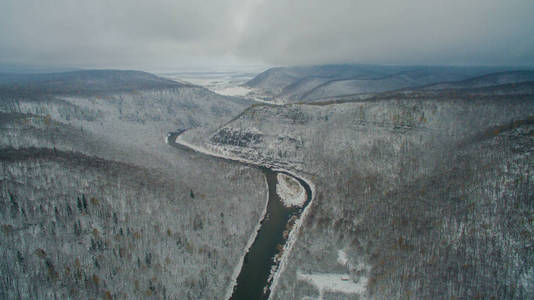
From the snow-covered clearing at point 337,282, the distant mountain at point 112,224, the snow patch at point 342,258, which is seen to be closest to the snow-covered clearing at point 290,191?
the distant mountain at point 112,224

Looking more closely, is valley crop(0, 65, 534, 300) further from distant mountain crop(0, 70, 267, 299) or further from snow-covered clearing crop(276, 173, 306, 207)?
snow-covered clearing crop(276, 173, 306, 207)

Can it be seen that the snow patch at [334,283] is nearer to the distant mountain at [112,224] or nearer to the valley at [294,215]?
the valley at [294,215]

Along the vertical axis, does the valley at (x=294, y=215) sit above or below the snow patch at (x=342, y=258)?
above

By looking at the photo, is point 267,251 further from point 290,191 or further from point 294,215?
point 290,191

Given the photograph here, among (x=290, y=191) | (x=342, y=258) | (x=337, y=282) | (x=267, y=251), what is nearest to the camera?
(x=337, y=282)

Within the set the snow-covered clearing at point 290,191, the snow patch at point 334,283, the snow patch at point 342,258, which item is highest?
the snow-covered clearing at point 290,191

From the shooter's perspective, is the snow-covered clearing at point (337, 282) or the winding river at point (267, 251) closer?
the snow-covered clearing at point (337, 282)

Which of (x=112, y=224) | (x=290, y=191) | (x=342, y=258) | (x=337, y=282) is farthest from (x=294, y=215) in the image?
(x=112, y=224)
